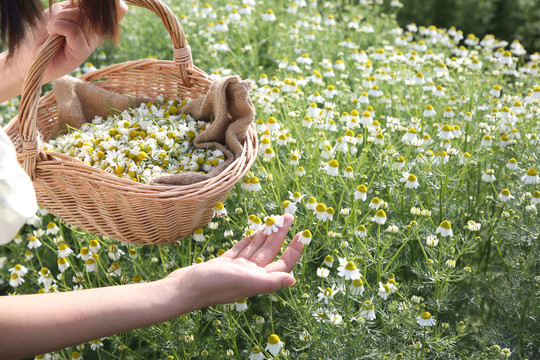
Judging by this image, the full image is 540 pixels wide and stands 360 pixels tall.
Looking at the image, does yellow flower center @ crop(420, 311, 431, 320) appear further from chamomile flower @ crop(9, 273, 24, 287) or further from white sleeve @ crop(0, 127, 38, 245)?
chamomile flower @ crop(9, 273, 24, 287)

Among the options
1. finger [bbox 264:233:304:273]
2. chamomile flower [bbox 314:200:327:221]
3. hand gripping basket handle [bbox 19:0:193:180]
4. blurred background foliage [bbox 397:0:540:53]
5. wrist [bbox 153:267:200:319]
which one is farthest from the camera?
blurred background foliage [bbox 397:0:540:53]

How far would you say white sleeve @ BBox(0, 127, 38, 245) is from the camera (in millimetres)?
879

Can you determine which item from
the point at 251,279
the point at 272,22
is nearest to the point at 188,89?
the point at 251,279

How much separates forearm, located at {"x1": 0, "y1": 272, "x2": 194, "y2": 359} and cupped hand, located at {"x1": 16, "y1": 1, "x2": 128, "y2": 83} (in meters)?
0.68

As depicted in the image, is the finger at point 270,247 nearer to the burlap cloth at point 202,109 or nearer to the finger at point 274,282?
the finger at point 274,282

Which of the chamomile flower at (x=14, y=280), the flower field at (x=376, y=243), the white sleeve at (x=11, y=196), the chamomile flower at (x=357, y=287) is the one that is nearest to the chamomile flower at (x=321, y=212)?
the flower field at (x=376, y=243)

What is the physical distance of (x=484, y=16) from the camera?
397 cm

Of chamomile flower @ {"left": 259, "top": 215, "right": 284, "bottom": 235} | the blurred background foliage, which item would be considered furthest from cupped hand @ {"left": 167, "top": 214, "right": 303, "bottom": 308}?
the blurred background foliage

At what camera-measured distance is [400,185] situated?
64.8 inches

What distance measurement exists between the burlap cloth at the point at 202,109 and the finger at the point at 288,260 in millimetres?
336

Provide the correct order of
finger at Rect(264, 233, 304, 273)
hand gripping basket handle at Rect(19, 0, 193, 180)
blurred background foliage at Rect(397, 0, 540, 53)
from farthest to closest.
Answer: blurred background foliage at Rect(397, 0, 540, 53), hand gripping basket handle at Rect(19, 0, 193, 180), finger at Rect(264, 233, 304, 273)

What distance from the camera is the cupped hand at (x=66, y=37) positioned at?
4.53 feet

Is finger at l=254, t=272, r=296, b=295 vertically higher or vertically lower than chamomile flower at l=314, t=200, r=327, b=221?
higher

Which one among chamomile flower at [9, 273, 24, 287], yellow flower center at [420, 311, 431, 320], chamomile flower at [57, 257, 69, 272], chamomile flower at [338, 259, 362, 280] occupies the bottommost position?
chamomile flower at [9, 273, 24, 287]
